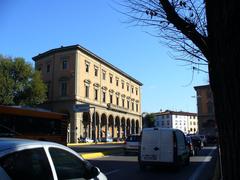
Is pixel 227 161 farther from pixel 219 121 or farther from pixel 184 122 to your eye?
pixel 184 122

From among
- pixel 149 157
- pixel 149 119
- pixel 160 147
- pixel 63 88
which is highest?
pixel 63 88

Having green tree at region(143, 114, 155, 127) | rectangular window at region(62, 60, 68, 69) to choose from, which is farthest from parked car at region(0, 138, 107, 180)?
green tree at region(143, 114, 155, 127)

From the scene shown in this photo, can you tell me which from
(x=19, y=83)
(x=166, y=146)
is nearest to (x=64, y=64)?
(x=19, y=83)

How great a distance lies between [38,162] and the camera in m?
4.69

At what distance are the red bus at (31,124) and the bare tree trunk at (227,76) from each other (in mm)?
15818

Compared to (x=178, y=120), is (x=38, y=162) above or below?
below

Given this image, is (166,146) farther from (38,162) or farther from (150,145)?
(38,162)

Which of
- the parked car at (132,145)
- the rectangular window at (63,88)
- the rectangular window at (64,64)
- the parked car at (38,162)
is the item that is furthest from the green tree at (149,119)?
the parked car at (38,162)

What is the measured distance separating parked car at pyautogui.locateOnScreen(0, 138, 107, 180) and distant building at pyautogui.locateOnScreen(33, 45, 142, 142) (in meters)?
66.0

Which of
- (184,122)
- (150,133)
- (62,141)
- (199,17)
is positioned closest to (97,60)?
(62,141)

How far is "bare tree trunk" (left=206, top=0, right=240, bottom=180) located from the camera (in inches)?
147

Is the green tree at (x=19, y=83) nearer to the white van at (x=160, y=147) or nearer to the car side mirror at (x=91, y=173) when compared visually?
the white van at (x=160, y=147)

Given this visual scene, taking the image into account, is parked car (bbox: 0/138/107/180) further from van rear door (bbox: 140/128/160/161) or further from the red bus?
the red bus

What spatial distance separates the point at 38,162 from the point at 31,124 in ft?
59.9
